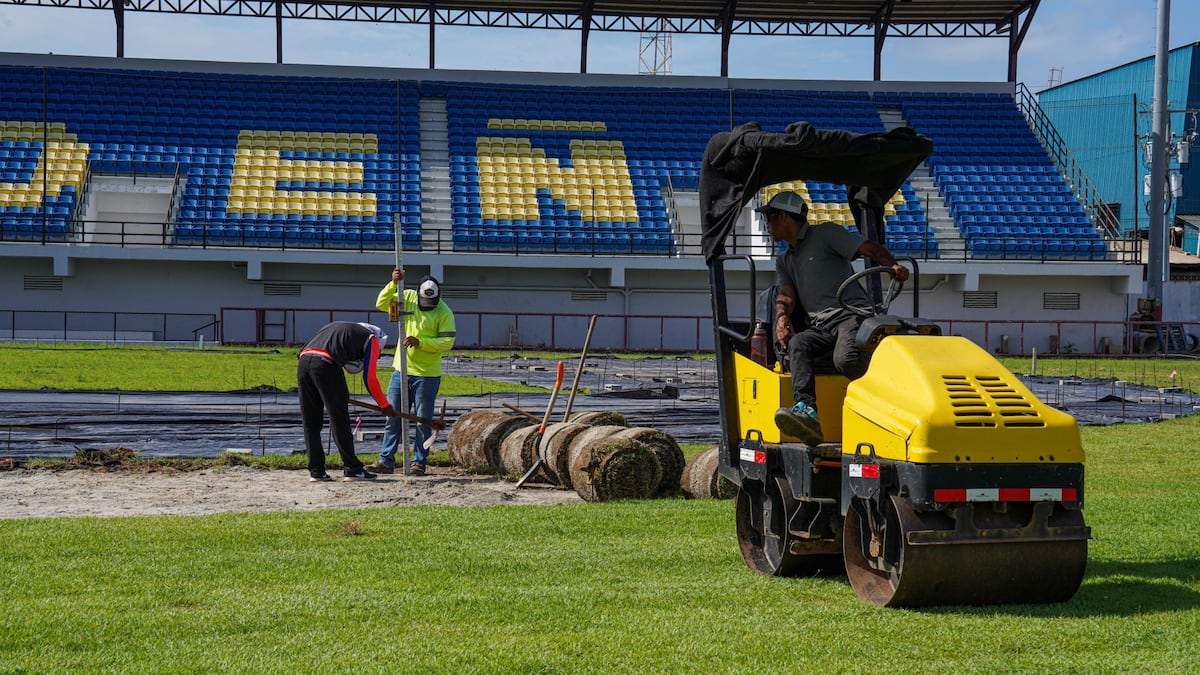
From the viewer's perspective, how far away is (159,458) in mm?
13891

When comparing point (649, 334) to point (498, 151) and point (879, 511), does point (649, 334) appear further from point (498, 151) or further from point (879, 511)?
point (879, 511)

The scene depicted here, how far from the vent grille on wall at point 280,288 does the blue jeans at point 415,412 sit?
25.3 meters

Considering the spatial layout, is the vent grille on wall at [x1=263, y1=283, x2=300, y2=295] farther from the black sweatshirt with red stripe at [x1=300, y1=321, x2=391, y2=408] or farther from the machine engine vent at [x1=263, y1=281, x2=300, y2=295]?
the black sweatshirt with red stripe at [x1=300, y1=321, x2=391, y2=408]

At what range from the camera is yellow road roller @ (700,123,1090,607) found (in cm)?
621

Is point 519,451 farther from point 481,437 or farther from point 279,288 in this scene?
point 279,288

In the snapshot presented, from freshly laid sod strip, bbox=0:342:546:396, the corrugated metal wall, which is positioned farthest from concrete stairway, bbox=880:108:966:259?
freshly laid sod strip, bbox=0:342:546:396

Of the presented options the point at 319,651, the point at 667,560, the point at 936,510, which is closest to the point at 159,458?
the point at 667,560

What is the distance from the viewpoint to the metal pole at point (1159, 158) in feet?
132

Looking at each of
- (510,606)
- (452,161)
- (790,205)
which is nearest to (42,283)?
(452,161)

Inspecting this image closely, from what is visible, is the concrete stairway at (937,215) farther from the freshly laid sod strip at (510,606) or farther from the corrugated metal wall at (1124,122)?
the freshly laid sod strip at (510,606)

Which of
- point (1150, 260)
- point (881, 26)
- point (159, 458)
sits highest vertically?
point (881, 26)

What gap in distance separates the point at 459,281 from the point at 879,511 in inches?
1320

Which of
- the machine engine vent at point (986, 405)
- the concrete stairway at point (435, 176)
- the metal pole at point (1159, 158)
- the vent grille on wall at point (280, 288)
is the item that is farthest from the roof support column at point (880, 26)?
the machine engine vent at point (986, 405)

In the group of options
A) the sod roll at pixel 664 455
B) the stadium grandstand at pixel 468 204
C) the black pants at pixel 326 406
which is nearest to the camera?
the sod roll at pixel 664 455
